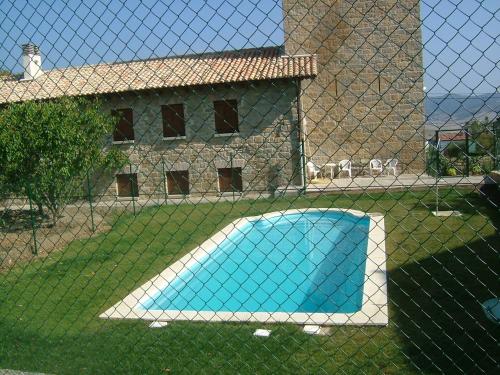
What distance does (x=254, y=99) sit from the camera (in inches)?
541

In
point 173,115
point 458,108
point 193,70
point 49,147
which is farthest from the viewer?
point 173,115

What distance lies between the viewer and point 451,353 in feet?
12.6

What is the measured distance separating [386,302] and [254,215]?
7120 mm

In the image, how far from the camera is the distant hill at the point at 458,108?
2.12 metres

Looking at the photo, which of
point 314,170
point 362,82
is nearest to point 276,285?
point 362,82

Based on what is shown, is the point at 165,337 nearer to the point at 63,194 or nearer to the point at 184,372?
the point at 184,372

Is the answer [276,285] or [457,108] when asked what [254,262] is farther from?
[457,108]

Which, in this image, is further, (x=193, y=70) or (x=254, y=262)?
(x=254, y=262)

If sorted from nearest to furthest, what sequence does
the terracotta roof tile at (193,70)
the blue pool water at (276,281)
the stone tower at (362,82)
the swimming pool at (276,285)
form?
the terracotta roof tile at (193,70) → the stone tower at (362,82) → the swimming pool at (276,285) → the blue pool water at (276,281)

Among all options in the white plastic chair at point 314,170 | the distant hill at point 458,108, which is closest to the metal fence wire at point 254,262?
the distant hill at point 458,108

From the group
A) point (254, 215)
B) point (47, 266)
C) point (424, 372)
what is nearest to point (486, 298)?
point (424, 372)

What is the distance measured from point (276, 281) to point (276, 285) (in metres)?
0.41

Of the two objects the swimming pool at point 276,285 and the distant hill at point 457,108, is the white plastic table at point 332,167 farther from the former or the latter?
the distant hill at point 457,108

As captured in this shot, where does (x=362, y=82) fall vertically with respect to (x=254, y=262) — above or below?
above
